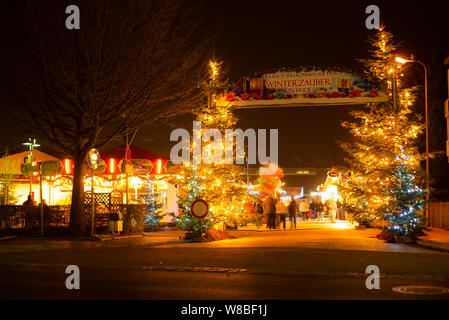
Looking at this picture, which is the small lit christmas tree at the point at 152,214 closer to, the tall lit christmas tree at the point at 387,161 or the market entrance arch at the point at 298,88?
the market entrance arch at the point at 298,88

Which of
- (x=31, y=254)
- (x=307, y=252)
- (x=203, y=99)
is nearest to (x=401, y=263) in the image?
(x=307, y=252)

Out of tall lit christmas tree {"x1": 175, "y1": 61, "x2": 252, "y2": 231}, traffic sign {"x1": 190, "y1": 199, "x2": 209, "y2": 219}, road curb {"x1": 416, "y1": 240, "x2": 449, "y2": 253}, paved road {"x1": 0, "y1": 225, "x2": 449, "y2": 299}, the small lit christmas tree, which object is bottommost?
road curb {"x1": 416, "y1": 240, "x2": 449, "y2": 253}

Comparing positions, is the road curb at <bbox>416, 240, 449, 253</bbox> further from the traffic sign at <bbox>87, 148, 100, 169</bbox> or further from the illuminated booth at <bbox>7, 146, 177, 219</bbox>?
the illuminated booth at <bbox>7, 146, 177, 219</bbox>

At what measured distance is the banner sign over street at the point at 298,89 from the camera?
22797 millimetres

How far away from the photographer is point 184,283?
373 inches

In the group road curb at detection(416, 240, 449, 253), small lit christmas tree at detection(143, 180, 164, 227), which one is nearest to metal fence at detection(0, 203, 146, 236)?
small lit christmas tree at detection(143, 180, 164, 227)

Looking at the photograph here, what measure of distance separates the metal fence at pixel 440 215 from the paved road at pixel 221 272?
1132cm

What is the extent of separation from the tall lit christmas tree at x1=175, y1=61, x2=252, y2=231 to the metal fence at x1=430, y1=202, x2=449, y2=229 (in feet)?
37.1

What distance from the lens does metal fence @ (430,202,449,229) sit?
26.8 metres

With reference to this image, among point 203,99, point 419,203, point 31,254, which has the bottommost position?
point 31,254

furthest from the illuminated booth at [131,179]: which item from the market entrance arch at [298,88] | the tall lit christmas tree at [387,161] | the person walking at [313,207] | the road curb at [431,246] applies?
the person walking at [313,207]
